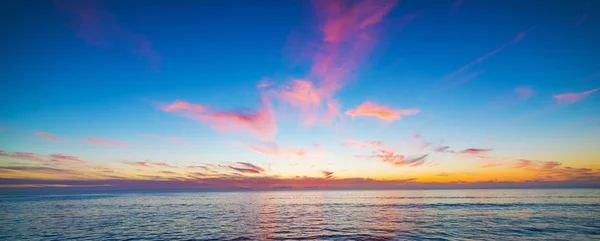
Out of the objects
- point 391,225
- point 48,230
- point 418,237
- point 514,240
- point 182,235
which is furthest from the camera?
point 391,225

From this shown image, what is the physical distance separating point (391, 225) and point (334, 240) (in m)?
15.8

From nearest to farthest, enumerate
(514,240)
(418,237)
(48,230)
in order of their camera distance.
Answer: (514,240) < (418,237) < (48,230)

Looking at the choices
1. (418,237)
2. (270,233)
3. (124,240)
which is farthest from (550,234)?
(124,240)

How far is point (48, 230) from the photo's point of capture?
141ft

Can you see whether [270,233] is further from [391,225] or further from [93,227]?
[93,227]

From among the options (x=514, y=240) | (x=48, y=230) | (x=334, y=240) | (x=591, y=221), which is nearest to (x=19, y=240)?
(x=48, y=230)

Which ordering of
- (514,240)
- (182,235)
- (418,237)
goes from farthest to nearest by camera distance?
(182,235) < (418,237) < (514,240)

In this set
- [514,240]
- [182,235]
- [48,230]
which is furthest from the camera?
[48,230]

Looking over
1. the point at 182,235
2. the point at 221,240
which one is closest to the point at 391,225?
the point at 221,240

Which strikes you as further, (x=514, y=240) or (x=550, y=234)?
(x=550, y=234)

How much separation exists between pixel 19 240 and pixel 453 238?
53.3 meters

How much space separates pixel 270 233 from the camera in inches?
1603

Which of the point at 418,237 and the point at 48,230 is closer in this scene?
the point at 418,237

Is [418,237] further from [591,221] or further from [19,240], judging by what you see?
[19,240]
